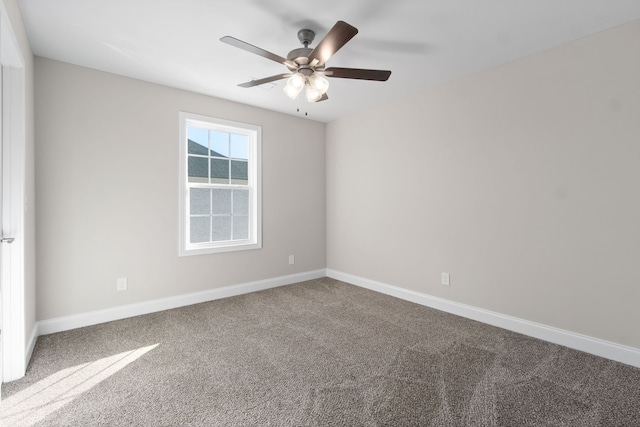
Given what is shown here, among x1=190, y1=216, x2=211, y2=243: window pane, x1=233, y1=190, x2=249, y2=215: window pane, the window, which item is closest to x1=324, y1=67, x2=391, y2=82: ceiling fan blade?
the window

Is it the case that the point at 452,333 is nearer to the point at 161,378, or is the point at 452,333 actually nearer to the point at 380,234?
the point at 380,234

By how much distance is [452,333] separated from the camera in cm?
279

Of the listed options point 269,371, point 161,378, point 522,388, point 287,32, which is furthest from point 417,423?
point 287,32

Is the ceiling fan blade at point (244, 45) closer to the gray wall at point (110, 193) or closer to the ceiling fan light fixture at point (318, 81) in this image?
the ceiling fan light fixture at point (318, 81)

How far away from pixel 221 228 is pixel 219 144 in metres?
1.05

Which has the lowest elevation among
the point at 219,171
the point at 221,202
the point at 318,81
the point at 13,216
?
the point at 13,216

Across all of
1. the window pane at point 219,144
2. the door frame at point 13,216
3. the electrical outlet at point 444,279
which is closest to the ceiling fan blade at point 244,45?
the door frame at point 13,216

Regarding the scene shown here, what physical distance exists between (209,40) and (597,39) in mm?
2975

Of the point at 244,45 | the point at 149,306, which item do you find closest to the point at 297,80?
the point at 244,45

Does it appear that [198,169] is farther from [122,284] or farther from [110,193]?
[122,284]

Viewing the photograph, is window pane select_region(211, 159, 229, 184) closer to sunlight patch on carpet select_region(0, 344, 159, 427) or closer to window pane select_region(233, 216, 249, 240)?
window pane select_region(233, 216, 249, 240)

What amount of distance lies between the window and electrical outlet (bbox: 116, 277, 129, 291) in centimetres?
59

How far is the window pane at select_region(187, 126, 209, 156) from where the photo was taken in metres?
3.69

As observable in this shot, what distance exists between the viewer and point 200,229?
3762mm
